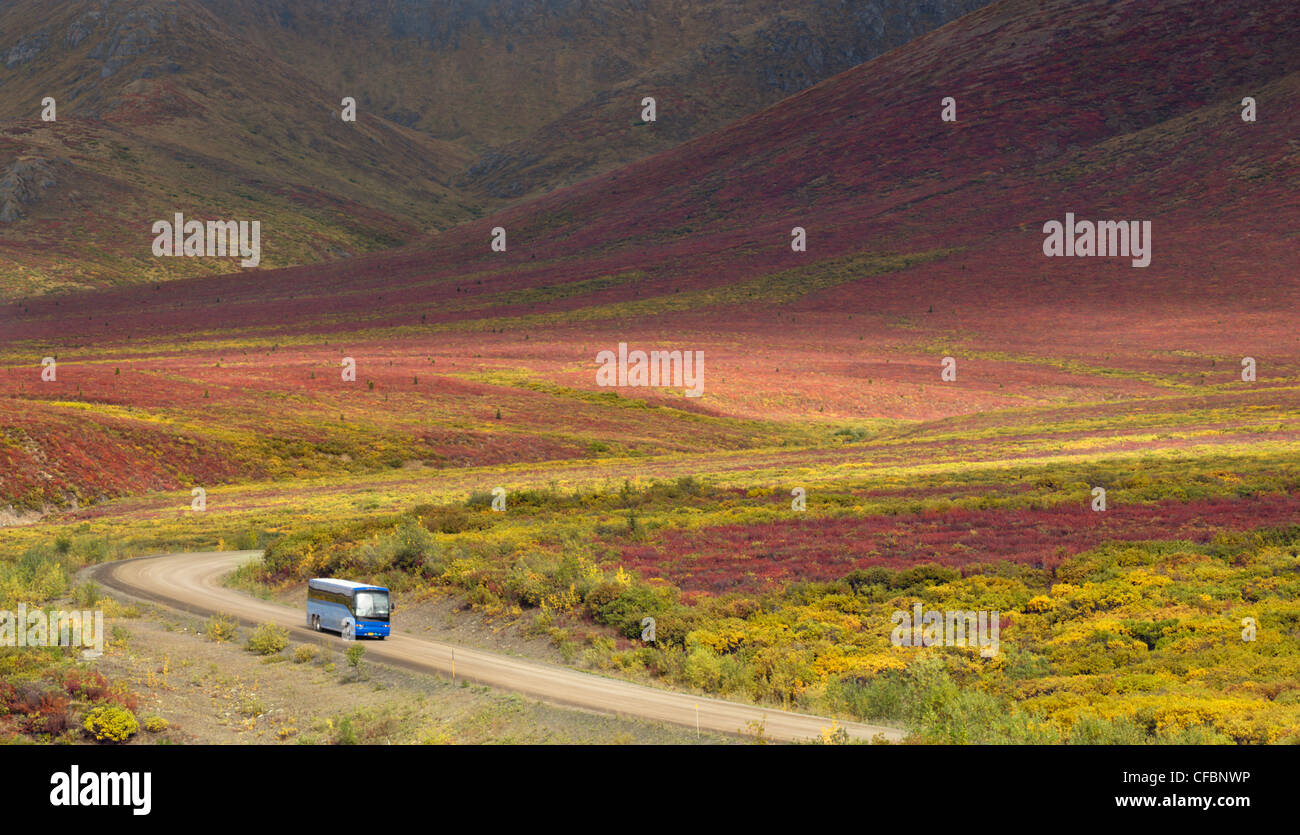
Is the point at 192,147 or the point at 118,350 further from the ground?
the point at 192,147

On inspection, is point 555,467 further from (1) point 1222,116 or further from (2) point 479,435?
(1) point 1222,116

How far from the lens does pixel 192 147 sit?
623 ft

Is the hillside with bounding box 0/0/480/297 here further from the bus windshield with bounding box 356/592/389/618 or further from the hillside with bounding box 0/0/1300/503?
the bus windshield with bounding box 356/592/389/618

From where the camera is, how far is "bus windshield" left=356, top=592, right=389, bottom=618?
20922 mm

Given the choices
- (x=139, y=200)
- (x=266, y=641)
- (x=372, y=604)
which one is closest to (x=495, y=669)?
(x=372, y=604)

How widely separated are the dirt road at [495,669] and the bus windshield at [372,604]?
1.86 ft

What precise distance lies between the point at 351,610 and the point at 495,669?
3.97 m

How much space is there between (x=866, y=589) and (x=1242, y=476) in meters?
17.2

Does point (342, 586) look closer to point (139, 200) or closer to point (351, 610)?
point (351, 610)

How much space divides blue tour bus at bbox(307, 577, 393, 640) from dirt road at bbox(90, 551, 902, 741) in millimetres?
291

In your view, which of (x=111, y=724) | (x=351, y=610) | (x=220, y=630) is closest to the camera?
(x=111, y=724)

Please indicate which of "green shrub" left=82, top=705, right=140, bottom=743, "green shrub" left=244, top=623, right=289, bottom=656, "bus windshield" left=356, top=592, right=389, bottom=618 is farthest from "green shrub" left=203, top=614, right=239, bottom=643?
"green shrub" left=82, top=705, right=140, bottom=743

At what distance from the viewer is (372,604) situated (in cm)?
2117
